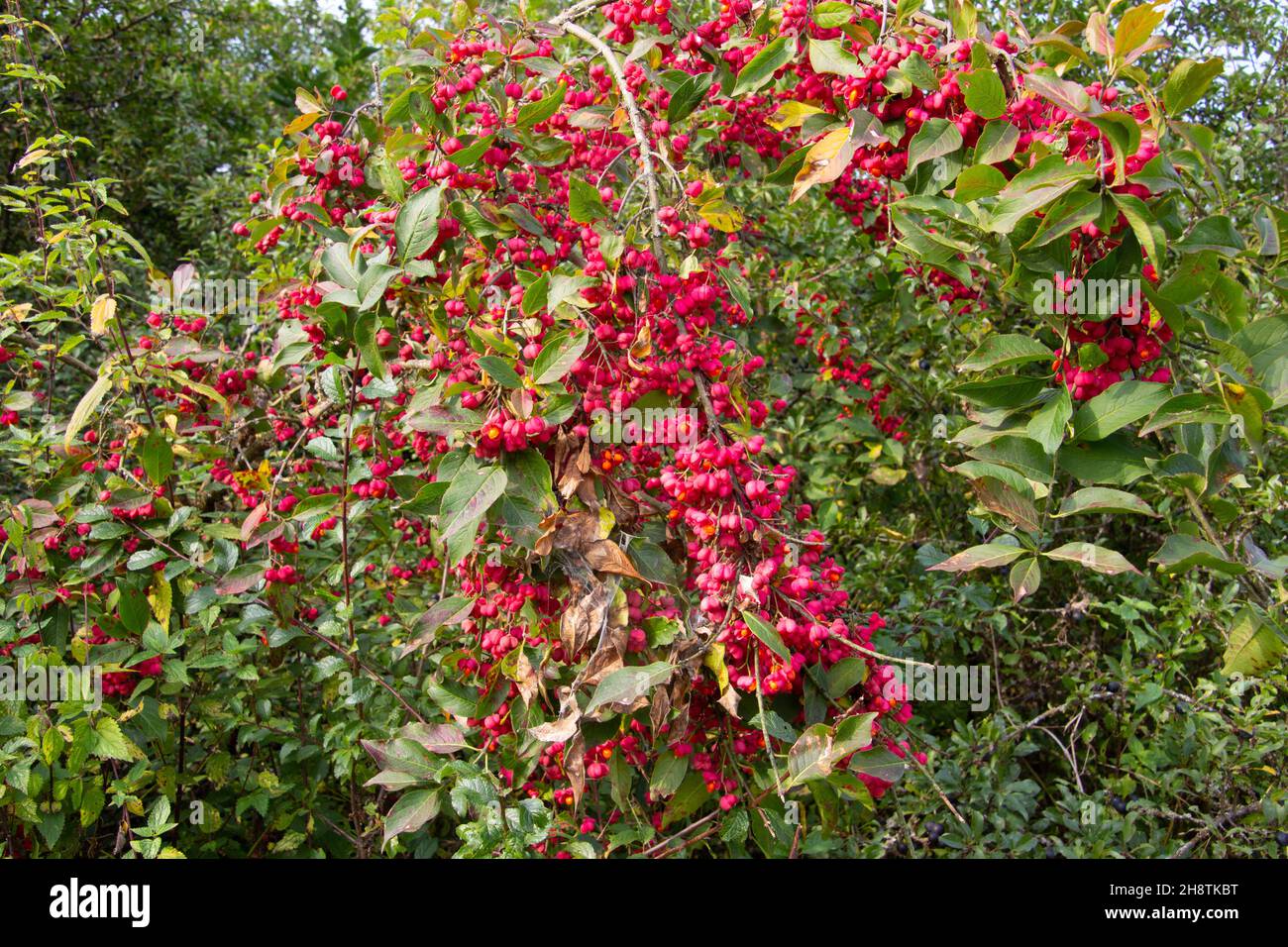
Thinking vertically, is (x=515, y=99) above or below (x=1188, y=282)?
above

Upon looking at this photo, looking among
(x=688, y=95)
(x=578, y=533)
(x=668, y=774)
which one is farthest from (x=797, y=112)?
(x=668, y=774)

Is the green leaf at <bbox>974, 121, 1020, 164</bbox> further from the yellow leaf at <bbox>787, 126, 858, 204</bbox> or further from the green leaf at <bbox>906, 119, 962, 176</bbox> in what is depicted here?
the yellow leaf at <bbox>787, 126, 858, 204</bbox>

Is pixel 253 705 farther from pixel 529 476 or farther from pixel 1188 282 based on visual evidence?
pixel 1188 282

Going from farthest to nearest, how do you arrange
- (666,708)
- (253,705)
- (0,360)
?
(253,705) → (0,360) → (666,708)

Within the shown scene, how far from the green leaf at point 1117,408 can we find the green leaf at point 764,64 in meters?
0.93

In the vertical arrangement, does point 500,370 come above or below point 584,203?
below

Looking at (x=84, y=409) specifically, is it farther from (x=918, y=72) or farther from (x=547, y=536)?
(x=918, y=72)

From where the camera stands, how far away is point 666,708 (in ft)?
5.18

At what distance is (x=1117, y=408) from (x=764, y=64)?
0.99 m

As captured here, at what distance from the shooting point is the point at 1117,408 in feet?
4.61
